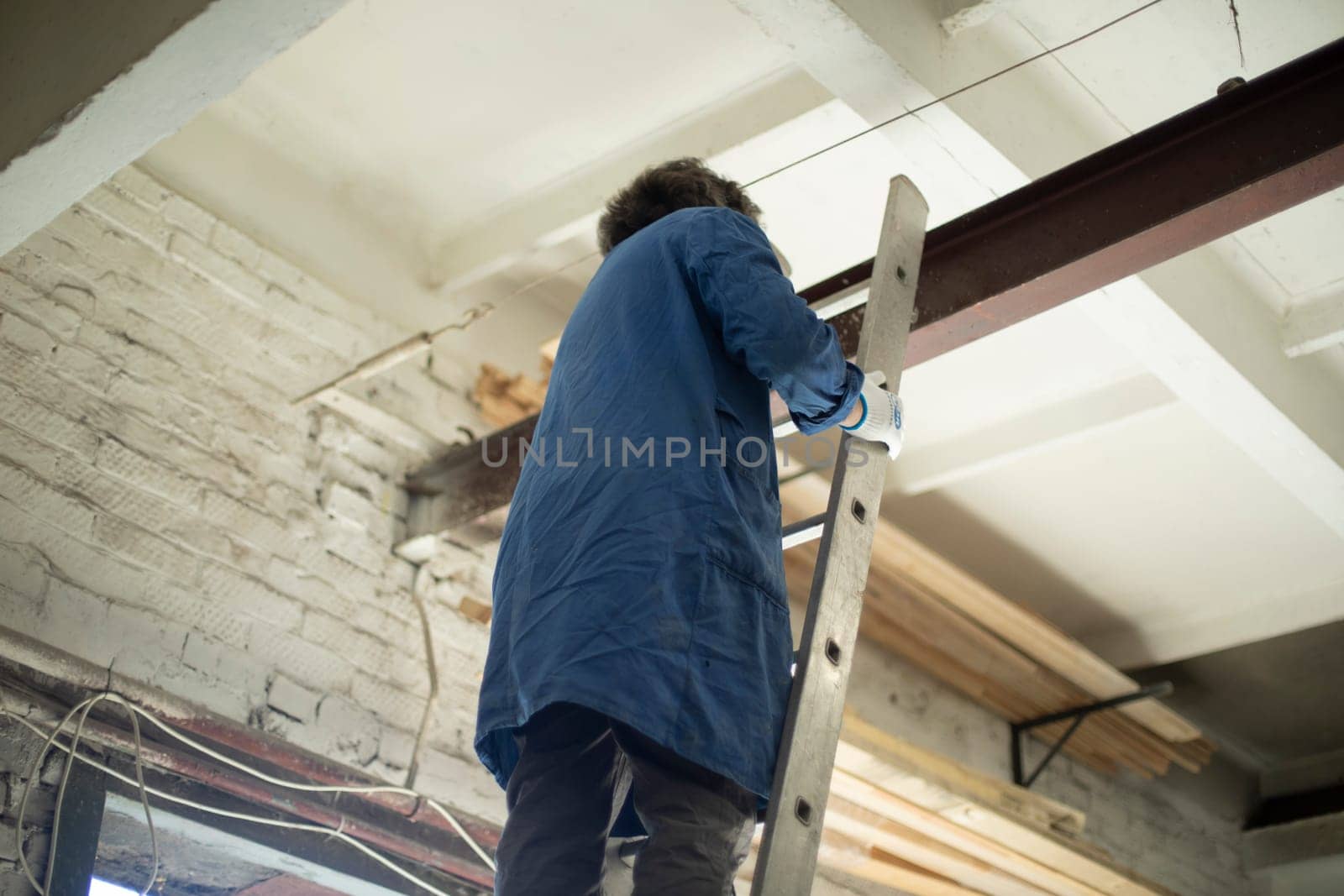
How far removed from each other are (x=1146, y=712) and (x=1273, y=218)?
2240mm

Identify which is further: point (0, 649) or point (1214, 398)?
point (1214, 398)

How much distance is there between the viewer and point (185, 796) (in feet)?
9.48

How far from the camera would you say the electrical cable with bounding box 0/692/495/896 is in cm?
268

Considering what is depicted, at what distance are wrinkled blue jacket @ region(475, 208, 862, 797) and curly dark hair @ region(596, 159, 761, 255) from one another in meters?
0.25

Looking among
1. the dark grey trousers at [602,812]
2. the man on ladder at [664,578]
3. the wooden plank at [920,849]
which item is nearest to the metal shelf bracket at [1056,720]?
the wooden plank at [920,849]

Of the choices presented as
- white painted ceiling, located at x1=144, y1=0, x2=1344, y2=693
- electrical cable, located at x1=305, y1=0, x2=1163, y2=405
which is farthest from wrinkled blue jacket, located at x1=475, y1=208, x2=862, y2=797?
white painted ceiling, located at x1=144, y1=0, x2=1344, y2=693

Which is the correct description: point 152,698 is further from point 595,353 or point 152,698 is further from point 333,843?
point 595,353

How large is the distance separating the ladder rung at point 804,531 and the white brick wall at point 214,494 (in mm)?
1636

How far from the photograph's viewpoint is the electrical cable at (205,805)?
2.68m

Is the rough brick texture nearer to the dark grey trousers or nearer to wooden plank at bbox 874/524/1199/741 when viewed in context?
wooden plank at bbox 874/524/1199/741

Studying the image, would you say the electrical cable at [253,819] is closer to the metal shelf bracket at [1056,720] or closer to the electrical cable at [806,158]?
the electrical cable at [806,158]

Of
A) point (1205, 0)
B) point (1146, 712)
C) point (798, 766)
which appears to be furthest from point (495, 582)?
point (1146, 712)

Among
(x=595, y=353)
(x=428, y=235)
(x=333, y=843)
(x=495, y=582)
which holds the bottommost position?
(x=333, y=843)

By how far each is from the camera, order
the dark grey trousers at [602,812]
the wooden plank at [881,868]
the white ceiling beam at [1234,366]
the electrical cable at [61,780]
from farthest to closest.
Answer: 1. the wooden plank at [881,868]
2. the white ceiling beam at [1234,366]
3. the electrical cable at [61,780]
4. the dark grey trousers at [602,812]
